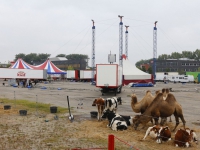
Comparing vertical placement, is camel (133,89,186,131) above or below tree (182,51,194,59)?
below

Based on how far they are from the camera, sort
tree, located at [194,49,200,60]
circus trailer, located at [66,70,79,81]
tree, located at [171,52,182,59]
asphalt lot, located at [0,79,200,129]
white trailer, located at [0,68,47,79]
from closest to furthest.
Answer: asphalt lot, located at [0,79,200,129]
white trailer, located at [0,68,47,79]
circus trailer, located at [66,70,79,81]
tree, located at [194,49,200,60]
tree, located at [171,52,182,59]

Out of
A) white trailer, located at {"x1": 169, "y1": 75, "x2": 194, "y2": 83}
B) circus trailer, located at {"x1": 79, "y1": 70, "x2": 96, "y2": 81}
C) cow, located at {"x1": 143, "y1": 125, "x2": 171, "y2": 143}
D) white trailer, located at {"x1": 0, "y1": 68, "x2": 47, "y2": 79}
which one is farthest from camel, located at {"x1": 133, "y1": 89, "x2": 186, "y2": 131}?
circus trailer, located at {"x1": 79, "y1": 70, "x2": 96, "y2": 81}

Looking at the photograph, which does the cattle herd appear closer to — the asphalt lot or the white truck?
the asphalt lot

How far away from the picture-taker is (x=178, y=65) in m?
123

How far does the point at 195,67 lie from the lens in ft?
417

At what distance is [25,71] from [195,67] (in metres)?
99.3

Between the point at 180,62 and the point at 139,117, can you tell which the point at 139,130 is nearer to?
the point at 139,117

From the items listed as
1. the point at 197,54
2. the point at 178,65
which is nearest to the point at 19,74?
the point at 178,65

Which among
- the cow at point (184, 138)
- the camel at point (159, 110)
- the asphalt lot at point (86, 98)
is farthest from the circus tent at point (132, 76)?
the cow at point (184, 138)

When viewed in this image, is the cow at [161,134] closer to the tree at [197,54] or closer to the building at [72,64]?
the building at [72,64]

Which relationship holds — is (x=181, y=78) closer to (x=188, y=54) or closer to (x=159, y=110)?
(x=159, y=110)

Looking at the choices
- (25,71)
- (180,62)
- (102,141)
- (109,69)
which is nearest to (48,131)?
(102,141)

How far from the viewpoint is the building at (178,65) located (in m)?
123

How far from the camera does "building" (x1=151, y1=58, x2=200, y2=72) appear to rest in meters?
123
